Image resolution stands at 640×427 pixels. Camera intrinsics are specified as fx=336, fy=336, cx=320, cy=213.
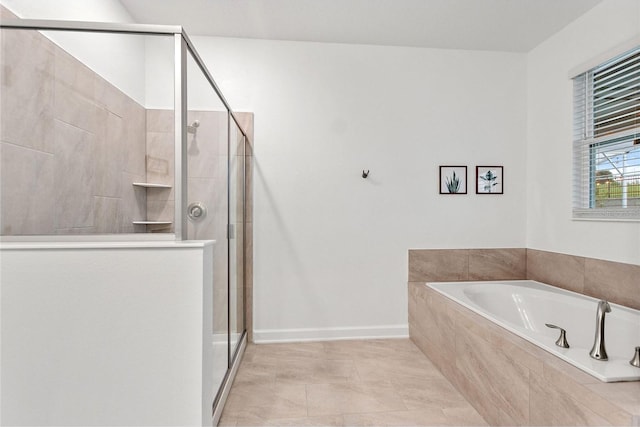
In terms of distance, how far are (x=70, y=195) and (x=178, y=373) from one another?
96cm

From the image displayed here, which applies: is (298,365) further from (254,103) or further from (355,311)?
(254,103)

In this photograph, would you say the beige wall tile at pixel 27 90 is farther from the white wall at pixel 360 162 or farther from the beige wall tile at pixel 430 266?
the beige wall tile at pixel 430 266

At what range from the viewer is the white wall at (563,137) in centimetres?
223

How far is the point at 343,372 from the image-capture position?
7.85ft

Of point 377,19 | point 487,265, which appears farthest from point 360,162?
point 487,265

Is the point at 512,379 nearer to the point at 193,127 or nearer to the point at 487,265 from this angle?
the point at 487,265

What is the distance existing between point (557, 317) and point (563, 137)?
4.67 feet

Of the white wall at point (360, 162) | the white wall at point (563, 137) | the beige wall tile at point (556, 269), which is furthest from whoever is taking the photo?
the white wall at point (360, 162)

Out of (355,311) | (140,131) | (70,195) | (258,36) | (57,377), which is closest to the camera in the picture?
(57,377)

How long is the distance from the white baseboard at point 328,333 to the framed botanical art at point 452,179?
1319mm

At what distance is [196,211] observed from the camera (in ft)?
5.13

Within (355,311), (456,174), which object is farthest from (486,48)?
(355,311)

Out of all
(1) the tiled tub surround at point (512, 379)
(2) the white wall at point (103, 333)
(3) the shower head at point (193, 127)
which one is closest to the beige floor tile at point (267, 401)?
(2) the white wall at point (103, 333)

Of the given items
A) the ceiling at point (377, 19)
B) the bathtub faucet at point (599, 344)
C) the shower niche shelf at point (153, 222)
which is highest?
the ceiling at point (377, 19)
